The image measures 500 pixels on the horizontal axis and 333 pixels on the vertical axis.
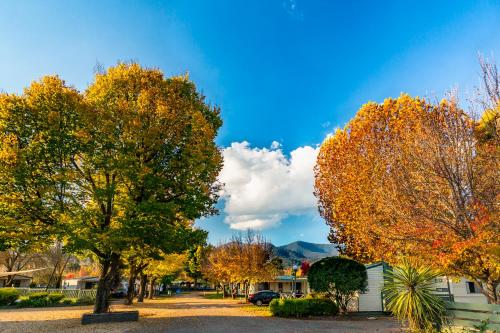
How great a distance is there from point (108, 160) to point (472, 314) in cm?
1636

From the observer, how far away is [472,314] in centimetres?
1062

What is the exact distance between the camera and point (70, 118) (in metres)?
16.0

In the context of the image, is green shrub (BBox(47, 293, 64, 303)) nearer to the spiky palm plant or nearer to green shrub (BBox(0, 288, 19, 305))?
green shrub (BBox(0, 288, 19, 305))

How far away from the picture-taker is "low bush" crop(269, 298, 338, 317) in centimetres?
2175

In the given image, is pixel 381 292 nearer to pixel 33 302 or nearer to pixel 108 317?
pixel 108 317

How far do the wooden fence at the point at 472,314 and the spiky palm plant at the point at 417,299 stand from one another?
34cm

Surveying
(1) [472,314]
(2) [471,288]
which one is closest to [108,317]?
(1) [472,314]

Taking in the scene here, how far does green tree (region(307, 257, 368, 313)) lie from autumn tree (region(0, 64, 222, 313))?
9674mm

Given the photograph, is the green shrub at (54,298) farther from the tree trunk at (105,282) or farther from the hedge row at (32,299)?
the tree trunk at (105,282)

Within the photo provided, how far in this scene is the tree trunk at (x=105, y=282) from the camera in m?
17.6

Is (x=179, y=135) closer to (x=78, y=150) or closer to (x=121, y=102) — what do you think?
(x=121, y=102)

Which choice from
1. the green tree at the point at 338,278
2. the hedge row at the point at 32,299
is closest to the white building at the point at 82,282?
the hedge row at the point at 32,299

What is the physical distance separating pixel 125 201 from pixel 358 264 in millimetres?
16032

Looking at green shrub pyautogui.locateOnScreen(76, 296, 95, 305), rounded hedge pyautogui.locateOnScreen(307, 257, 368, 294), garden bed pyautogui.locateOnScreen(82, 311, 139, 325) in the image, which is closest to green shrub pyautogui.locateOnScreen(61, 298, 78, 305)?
green shrub pyautogui.locateOnScreen(76, 296, 95, 305)
